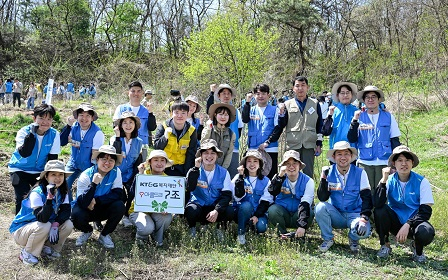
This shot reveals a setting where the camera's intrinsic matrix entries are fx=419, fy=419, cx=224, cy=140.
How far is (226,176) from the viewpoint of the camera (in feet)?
18.3

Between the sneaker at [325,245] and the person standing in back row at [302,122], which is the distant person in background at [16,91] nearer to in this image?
the person standing in back row at [302,122]

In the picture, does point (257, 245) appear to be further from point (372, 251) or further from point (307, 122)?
point (307, 122)

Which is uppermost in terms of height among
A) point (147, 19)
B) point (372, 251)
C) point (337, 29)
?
point (147, 19)

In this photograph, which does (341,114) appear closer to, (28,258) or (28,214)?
(28,214)

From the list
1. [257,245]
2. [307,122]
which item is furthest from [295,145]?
[257,245]

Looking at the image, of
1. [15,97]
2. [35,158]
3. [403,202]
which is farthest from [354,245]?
[15,97]

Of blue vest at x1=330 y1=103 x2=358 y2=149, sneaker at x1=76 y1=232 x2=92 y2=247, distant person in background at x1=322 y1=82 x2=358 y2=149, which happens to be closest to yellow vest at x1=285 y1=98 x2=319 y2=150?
distant person in background at x1=322 y1=82 x2=358 y2=149

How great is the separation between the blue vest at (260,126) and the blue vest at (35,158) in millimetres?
2923

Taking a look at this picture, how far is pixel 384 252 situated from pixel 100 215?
138 inches

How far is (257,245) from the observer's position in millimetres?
5160

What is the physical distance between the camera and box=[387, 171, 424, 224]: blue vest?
5.04 m

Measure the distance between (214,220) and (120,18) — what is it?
38.2 m

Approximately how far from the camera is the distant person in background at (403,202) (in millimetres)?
4918

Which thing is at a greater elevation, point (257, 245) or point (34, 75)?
point (34, 75)
